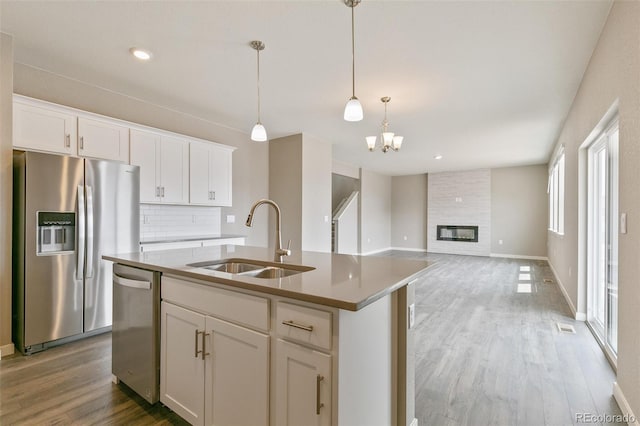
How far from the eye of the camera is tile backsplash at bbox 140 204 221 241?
4.02m

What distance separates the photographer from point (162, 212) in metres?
4.18

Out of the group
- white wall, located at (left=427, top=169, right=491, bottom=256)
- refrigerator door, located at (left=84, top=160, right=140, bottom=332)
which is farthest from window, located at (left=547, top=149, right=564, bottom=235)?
refrigerator door, located at (left=84, top=160, right=140, bottom=332)

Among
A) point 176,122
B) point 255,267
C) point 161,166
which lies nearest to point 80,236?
point 161,166

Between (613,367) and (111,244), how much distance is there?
180 inches

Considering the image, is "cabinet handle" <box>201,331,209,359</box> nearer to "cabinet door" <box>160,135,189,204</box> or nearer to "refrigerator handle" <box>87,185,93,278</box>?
"refrigerator handle" <box>87,185,93,278</box>

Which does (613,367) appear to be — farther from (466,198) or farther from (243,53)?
(466,198)

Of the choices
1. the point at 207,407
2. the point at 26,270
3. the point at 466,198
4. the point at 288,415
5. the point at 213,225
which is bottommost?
the point at 207,407

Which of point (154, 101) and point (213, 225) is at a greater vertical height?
point (154, 101)

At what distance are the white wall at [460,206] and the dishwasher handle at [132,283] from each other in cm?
938

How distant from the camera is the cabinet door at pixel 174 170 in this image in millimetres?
3934

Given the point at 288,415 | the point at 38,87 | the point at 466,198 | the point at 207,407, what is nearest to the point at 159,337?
the point at 207,407

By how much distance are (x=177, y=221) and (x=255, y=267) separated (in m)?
2.80

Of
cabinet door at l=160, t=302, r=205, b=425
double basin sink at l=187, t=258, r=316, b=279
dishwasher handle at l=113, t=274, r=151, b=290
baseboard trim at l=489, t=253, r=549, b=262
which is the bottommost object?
baseboard trim at l=489, t=253, r=549, b=262

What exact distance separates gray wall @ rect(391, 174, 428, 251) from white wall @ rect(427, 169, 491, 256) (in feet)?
1.09
